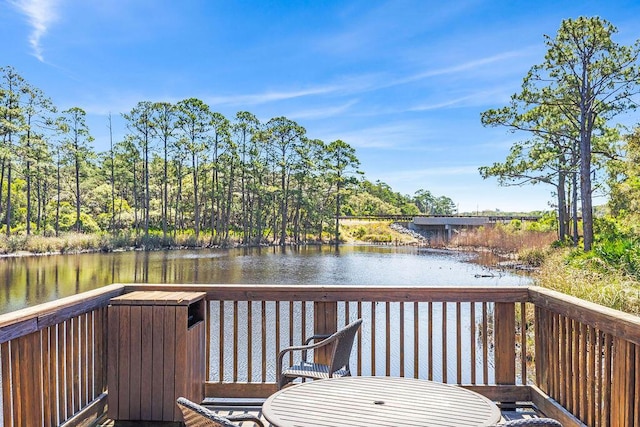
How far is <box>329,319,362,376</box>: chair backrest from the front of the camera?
2.87 m

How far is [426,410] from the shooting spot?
1.91 m

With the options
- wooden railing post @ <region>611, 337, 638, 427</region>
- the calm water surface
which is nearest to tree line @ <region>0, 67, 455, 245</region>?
the calm water surface

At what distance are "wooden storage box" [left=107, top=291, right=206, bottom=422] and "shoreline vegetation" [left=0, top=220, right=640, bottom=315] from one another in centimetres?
471

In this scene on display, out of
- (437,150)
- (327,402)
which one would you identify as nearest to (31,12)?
(327,402)

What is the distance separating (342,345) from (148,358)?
1154mm

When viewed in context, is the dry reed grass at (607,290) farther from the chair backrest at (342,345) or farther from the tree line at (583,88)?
the tree line at (583,88)

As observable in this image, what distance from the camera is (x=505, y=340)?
133 inches

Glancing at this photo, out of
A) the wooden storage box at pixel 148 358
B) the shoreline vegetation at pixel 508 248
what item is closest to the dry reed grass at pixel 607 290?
the shoreline vegetation at pixel 508 248

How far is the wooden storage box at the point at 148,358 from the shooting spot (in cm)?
296

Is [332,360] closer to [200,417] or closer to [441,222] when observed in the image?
[200,417]

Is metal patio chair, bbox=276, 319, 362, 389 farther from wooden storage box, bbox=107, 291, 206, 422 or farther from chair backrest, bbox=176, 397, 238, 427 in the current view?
chair backrest, bbox=176, 397, 238, 427

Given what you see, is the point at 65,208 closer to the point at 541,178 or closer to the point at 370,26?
the point at 370,26

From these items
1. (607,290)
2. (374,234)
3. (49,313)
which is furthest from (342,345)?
(374,234)

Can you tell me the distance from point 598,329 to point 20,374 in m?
2.82
